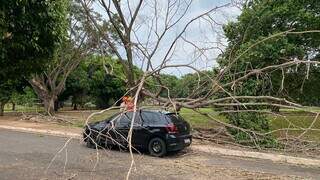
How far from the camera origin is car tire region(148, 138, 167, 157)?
1670 cm

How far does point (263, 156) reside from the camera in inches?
673

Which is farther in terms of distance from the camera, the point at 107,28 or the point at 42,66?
the point at 107,28

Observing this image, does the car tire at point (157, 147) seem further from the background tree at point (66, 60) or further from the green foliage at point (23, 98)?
the green foliage at point (23, 98)

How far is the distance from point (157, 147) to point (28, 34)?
861 centimetres

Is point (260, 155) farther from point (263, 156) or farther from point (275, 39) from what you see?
point (275, 39)

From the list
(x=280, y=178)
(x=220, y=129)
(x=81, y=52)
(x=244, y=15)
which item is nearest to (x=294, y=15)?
(x=244, y=15)

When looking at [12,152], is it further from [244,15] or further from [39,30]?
[244,15]

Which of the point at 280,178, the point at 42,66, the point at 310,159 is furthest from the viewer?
the point at 310,159

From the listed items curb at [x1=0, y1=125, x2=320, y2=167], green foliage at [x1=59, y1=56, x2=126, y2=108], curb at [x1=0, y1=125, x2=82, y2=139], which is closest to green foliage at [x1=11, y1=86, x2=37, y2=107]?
green foliage at [x1=59, y1=56, x2=126, y2=108]

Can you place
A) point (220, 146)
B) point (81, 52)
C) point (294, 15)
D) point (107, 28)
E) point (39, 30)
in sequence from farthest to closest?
1. point (81, 52)
2. point (107, 28)
3. point (294, 15)
4. point (220, 146)
5. point (39, 30)

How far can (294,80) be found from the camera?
24094 mm

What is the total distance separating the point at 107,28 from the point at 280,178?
814 inches

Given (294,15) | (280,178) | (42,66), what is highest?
(294,15)

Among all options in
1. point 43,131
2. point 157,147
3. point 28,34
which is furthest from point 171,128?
point 43,131
